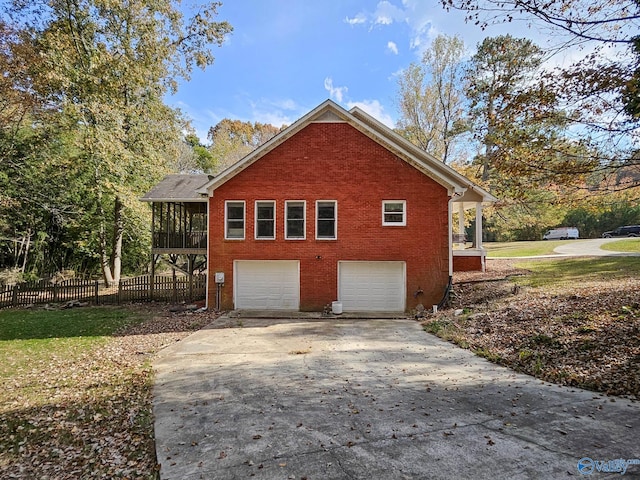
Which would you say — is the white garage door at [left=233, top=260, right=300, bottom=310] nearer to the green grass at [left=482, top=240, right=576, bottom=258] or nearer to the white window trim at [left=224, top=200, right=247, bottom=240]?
the white window trim at [left=224, top=200, right=247, bottom=240]

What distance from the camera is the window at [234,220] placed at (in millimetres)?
14281

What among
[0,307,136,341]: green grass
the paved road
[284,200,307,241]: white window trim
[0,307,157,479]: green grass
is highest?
[284,200,307,241]: white window trim

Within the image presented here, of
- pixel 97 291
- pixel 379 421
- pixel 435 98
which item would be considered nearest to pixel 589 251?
pixel 435 98

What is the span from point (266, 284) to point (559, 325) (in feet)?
32.3

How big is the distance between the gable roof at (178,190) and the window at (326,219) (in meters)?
4.76

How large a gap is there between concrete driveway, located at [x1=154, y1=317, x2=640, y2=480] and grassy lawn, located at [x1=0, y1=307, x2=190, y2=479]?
40 cm

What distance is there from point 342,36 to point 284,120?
3284cm

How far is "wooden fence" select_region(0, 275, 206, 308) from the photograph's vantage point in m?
16.4

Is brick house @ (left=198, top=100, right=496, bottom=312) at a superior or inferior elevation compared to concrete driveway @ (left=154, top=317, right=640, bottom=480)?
superior

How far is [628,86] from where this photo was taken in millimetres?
5953

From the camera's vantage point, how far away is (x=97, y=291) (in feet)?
54.8

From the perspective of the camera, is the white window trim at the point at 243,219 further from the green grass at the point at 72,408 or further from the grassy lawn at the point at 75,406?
the green grass at the point at 72,408

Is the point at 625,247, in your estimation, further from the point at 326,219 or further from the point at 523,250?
the point at 326,219

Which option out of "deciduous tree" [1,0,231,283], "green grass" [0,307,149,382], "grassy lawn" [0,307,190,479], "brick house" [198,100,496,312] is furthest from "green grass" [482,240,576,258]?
"grassy lawn" [0,307,190,479]
